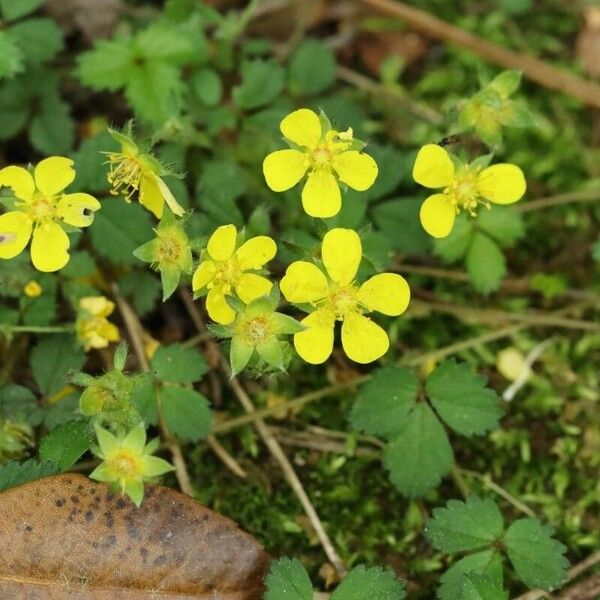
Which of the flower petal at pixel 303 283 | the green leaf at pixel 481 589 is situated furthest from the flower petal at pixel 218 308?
the green leaf at pixel 481 589

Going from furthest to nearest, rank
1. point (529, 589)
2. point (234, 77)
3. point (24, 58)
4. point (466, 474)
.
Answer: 1. point (234, 77)
2. point (24, 58)
3. point (466, 474)
4. point (529, 589)

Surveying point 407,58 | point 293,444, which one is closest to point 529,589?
point 293,444

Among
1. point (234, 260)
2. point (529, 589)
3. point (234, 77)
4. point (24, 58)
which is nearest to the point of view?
point (234, 260)

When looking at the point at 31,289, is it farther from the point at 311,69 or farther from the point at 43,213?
the point at 311,69

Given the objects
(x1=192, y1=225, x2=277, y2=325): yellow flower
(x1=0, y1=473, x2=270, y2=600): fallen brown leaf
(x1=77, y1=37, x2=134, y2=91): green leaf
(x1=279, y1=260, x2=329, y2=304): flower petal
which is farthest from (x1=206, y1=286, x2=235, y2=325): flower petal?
(x1=77, y1=37, x2=134, y2=91): green leaf

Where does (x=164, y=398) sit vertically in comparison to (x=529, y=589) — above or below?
above

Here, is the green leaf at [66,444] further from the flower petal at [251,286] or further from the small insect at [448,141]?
the small insect at [448,141]

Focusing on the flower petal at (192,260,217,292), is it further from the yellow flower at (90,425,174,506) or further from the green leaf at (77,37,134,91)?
the green leaf at (77,37,134,91)

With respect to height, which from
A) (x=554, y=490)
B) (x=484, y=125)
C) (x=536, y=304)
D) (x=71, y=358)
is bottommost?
(x=554, y=490)

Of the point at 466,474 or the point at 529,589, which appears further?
the point at 466,474

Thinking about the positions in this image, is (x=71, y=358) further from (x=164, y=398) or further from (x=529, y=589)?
(x=529, y=589)
